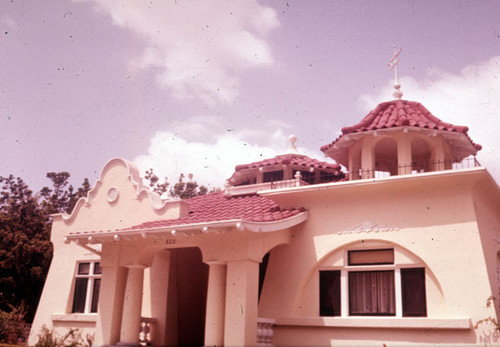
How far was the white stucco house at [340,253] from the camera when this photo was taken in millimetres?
12562

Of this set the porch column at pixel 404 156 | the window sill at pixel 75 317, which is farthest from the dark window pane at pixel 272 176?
the window sill at pixel 75 317

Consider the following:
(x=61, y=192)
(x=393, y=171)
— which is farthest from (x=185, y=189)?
(x=393, y=171)

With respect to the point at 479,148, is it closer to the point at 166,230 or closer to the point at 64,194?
the point at 166,230

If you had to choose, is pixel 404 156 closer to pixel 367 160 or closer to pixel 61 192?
pixel 367 160

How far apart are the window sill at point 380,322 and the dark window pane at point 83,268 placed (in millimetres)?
8722

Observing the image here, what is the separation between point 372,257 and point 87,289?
1088 cm

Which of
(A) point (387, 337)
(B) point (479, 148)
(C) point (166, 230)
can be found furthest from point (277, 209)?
(B) point (479, 148)

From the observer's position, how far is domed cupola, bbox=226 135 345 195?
18527mm

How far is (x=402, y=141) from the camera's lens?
15.2 metres

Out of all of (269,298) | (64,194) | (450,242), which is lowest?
(269,298)

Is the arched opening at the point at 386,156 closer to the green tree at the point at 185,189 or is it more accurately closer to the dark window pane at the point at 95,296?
the dark window pane at the point at 95,296

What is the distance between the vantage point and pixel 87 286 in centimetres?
1912

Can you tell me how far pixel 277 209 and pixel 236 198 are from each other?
2980 mm

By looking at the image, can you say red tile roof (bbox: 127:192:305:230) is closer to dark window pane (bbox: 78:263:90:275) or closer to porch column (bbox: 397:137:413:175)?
porch column (bbox: 397:137:413:175)
